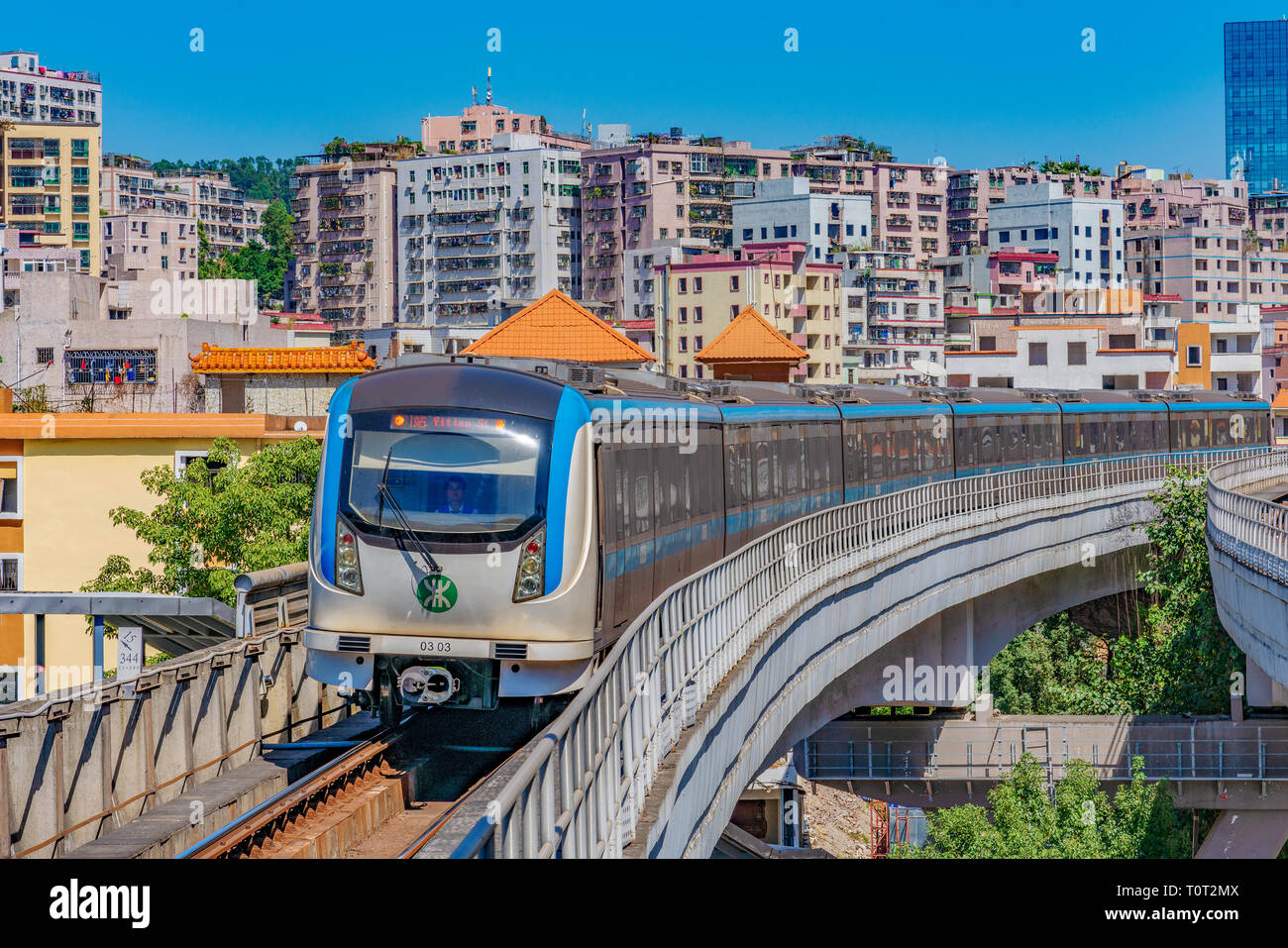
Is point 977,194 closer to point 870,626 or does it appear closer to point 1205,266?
point 1205,266

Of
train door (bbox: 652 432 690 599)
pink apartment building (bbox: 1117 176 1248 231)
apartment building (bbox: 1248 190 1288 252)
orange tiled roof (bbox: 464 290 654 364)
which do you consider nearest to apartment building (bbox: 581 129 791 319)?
pink apartment building (bbox: 1117 176 1248 231)

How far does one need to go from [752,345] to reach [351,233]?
71832 millimetres

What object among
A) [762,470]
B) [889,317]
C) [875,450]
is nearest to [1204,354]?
[889,317]

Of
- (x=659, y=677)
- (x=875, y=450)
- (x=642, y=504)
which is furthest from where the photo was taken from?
(x=875, y=450)

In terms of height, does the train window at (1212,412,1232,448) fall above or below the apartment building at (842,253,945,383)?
below

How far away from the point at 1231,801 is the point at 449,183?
8646 centimetres

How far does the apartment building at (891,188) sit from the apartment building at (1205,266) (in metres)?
12.9

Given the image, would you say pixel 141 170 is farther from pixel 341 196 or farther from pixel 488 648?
pixel 488 648

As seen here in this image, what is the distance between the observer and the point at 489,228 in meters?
110

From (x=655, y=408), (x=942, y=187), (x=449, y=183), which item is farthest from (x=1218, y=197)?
(x=655, y=408)

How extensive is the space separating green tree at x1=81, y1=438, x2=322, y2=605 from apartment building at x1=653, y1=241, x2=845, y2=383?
5468 centimetres

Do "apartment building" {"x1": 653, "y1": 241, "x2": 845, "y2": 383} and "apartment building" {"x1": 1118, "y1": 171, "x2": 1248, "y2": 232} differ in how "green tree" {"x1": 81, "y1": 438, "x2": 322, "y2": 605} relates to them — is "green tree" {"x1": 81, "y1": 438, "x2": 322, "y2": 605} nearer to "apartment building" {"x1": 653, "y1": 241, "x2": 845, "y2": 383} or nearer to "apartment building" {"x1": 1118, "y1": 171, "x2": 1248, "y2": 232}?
"apartment building" {"x1": 653, "y1": 241, "x2": 845, "y2": 383}

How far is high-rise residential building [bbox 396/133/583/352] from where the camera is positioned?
10794 cm
